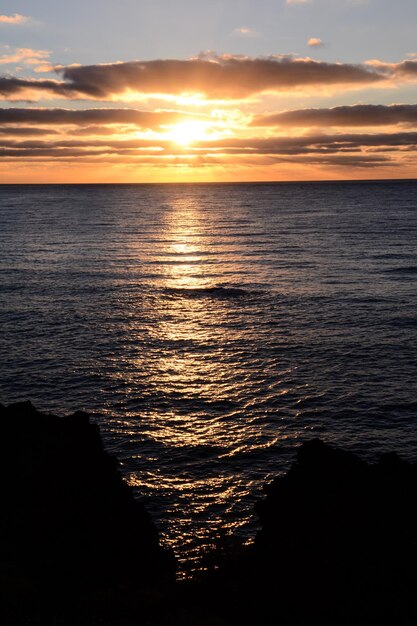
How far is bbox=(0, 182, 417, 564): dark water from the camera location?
117 ft

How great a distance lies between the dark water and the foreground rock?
547 cm

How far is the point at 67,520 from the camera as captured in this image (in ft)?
73.1

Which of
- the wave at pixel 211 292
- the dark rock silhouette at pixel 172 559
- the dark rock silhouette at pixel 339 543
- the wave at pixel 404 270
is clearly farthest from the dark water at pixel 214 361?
the dark rock silhouette at pixel 339 543

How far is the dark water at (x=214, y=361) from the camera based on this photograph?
35656 mm

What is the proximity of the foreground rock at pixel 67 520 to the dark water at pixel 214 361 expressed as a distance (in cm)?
547

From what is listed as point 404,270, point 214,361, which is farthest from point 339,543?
point 404,270

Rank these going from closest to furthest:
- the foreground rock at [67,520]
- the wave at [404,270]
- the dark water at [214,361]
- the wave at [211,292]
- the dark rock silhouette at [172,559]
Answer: the dark rock silhouette at [172,559]
the foreground rock at [67,520]
the dark water at [214,361]
the wave at [211,292]
the wave at [404,270]

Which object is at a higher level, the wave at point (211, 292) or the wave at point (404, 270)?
the wave at point (404, 270)

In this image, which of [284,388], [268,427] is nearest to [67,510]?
[268,427]

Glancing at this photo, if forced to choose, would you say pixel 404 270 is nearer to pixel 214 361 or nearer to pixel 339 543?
pixel 214 361

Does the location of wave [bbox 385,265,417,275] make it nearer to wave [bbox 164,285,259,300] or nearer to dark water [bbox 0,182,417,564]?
dark water [bbox 0,182,417,564]

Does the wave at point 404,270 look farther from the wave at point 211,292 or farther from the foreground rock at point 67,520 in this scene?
the foreground rock at point 67,520

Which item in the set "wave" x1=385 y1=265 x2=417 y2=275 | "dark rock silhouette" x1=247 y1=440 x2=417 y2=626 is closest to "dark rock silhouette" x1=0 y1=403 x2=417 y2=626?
"dark rock silhouette" x1=247 y1=440 x2=417 y2=626

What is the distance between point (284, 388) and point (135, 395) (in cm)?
1179
